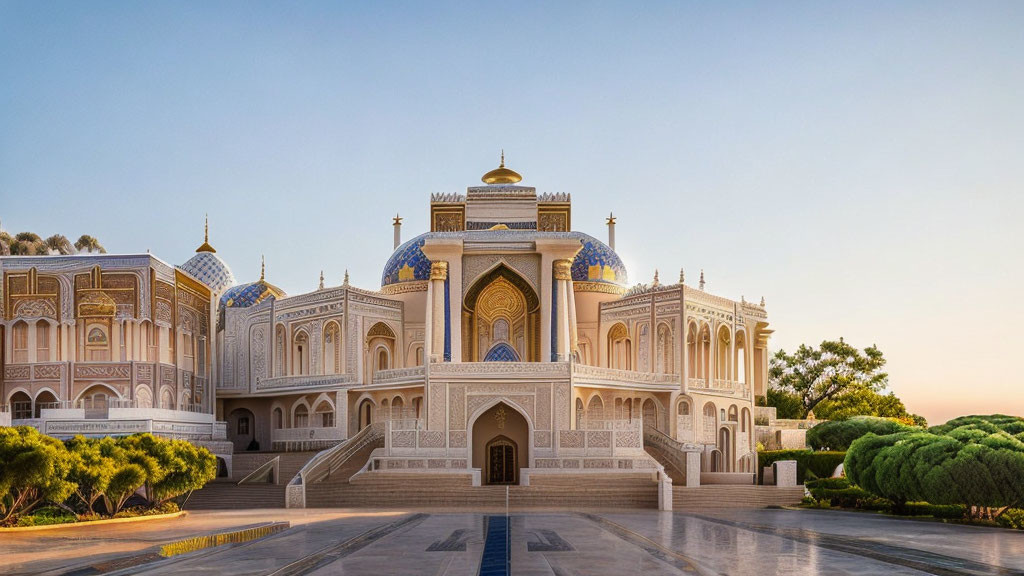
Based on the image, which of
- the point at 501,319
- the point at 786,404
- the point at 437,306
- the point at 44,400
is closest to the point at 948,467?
the point at 437,306

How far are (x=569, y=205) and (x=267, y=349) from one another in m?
12.8

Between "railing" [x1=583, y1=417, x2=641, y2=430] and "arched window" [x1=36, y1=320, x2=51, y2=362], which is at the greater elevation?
"arched window" [x1=36, y1=320, x2=51, y2=362]

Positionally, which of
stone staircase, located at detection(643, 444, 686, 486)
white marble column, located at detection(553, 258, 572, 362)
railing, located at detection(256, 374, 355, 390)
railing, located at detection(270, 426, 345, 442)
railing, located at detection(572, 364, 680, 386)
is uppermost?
white marble column, located at detection(553, 258, 572, 362)

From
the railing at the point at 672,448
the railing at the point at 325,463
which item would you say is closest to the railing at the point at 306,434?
the railing at the point at 325,463

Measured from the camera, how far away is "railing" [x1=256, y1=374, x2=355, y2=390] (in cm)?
3700

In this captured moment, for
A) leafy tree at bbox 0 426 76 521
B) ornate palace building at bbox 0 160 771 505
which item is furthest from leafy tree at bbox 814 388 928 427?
leafy tree at bbox 0 426 76 521

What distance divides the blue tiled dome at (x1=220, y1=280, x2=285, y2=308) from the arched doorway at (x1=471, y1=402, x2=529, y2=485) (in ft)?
44.7

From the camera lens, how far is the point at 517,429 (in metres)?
32.1

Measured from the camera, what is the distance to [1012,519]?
1973 cm

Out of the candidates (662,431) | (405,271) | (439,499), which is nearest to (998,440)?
(439,499)

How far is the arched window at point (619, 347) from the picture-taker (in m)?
38.8

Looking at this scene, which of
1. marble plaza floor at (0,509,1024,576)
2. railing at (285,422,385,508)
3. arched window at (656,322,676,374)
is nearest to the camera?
marble plaza floor at (0,509,1024,576)

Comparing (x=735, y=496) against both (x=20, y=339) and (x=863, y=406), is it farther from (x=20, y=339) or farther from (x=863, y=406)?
(x=20, y=339)

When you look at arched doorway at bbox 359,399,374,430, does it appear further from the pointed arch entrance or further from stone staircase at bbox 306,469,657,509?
stone staircase at bbox 306,469,657,509
